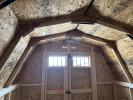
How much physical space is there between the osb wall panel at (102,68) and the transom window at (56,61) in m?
1.17

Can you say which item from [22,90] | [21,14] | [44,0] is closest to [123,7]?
[44,0]

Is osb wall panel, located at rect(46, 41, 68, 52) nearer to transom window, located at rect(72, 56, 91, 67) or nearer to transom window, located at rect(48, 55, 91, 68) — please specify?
transom window, located at rect(48, 55, 91, 68)

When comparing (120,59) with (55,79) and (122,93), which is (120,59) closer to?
(122,93)

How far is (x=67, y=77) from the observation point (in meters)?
4.66

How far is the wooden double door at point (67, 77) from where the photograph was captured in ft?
14.9

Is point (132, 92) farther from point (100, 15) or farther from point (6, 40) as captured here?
point (6, 40)

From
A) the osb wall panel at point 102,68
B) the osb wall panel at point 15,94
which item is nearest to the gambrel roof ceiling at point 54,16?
the osb wall panel at point 15,94

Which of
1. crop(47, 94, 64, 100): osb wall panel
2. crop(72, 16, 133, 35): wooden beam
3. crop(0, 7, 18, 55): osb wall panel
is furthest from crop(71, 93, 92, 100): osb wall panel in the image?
crop(0, 7, 18, 55): osb wall panel

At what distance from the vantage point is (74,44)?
190 inches

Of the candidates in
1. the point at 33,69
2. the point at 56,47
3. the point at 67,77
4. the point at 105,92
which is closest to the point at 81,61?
the point at 67,77

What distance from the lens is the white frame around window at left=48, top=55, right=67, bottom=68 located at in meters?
4.65

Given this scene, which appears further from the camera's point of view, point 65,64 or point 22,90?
point 65,64

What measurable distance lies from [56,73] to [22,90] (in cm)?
121

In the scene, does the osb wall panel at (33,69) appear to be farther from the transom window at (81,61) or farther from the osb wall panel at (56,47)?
the transom window at (81,61)
